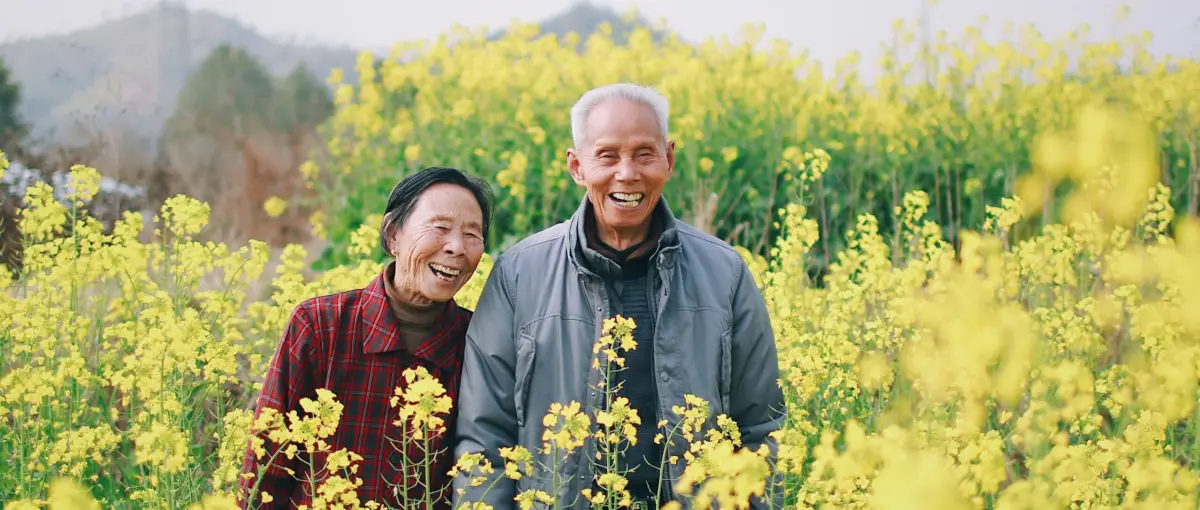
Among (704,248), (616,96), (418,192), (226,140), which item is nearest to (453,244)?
(418,192)

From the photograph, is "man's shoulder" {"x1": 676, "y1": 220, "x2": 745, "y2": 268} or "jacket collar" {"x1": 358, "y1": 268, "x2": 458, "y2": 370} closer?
"jacket collar" {"x1": 358, "y1": 268, "x2": 458, "y2": 370}

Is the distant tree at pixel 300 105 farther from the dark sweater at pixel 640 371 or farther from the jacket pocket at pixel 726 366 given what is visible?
the jacket pocket at pixel 726 366

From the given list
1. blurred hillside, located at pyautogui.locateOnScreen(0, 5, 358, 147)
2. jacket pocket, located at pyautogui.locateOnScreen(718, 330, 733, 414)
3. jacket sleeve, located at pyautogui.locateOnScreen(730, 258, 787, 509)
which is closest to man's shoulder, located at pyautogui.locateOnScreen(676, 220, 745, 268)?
jacket sleeve, located at pyautogui.locateOnScreen(730, 258, 787, 509)

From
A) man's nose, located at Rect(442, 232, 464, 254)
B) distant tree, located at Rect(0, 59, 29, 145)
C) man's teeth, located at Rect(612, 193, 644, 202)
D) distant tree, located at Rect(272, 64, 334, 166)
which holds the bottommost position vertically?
man's nose, located at Rect(442, 232, 464, 254)

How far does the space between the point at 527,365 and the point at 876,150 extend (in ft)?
18.4

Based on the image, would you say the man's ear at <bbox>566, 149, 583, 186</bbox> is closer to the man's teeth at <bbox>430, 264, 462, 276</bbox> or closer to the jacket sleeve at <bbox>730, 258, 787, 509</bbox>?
the man's teeth at <bbox>430, 264, 462, 276</bbox>

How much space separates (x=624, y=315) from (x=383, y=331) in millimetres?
637

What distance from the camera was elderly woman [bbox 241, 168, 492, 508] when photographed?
8.93 ft

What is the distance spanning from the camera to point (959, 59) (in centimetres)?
917

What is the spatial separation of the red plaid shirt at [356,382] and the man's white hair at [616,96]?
696 mm

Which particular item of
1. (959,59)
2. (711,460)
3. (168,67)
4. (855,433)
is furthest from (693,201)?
(168,67)

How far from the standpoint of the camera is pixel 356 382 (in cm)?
275

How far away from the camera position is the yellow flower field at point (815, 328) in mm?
1799

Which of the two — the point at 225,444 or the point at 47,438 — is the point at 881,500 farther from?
the point at 47,438
